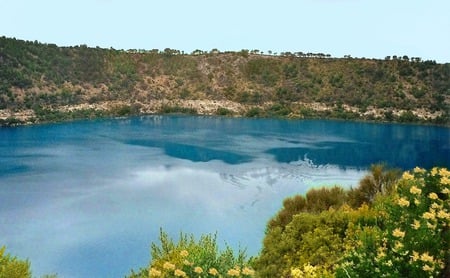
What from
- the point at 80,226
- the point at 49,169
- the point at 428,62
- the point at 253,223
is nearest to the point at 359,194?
the point at 253,223

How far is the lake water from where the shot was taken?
97.5ft

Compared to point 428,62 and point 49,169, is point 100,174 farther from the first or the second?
point 428,62

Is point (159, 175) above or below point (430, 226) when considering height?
below

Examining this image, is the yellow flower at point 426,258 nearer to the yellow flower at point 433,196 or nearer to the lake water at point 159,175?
the yellow flower at point 433,196

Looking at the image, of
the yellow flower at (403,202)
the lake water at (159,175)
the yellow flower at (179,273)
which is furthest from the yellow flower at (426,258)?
the lake water at (159,175)

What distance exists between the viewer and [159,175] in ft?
158

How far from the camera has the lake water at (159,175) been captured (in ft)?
97.5

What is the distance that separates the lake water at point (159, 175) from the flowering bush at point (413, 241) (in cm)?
1642

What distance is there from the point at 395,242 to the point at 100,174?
1629 inches

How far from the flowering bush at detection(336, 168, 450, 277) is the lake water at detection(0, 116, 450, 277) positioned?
16.4 meters

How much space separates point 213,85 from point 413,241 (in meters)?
88.7

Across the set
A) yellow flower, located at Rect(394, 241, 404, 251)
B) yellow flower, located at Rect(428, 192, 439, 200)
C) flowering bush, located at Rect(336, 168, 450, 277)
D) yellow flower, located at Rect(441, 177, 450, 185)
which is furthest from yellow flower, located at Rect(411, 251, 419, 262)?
yellow flower, located at Rect(441, 177, 450, 185)

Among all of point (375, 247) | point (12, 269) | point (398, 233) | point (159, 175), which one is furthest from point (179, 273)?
point (159, 175)

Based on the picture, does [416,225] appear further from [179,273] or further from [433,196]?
[179,273]
